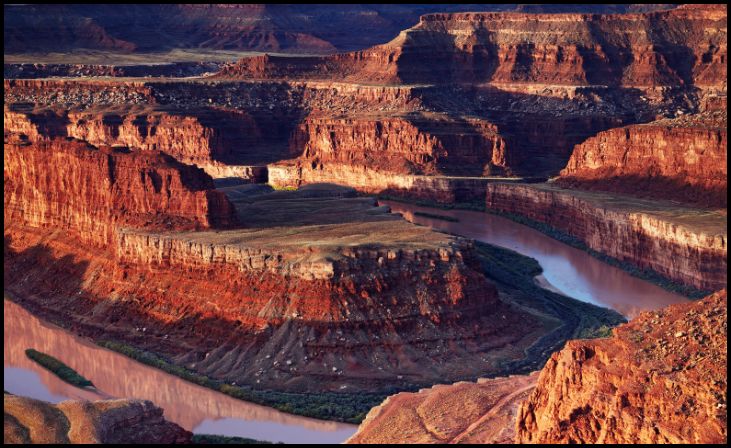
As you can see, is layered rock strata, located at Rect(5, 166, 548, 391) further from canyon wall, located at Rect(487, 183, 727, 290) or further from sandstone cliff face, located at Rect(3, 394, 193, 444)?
canyon wall, located at Rect(487, 183, 727, 290)

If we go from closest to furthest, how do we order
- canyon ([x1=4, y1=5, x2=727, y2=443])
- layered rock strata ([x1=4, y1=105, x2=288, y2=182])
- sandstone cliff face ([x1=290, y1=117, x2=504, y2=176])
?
canyon ([x1=4, y1=5, x2=727, y2=443]), sandstone cliff face ([x1=290, y1=117, x2=504, y2=176]), layered rock strata ([x1=4, y1=105, x2=288, y2=182])

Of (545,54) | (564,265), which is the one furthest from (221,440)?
(545,54)

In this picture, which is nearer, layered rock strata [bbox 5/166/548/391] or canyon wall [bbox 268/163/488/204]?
layered rock strata [bbox 5/166/548/391]

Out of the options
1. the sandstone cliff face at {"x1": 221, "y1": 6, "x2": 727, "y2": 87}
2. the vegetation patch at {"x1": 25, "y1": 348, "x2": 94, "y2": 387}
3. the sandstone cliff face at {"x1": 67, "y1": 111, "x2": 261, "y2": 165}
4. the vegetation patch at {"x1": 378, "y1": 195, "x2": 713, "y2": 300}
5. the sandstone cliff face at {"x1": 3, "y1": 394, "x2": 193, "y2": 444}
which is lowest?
the vegetation patch at {"x1": 25, "y1": 348, "x2": 94, "y2": 387}

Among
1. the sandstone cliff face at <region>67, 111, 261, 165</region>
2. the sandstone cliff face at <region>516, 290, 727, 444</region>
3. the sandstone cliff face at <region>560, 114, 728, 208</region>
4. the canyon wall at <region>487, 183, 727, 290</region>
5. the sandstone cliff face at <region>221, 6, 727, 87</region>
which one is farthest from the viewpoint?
the sandstone cliff face at <region>221, 6, 727, 87</region>

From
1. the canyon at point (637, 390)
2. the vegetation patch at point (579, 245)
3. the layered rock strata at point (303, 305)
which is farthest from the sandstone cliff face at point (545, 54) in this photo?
the canyon at point (637, 390)

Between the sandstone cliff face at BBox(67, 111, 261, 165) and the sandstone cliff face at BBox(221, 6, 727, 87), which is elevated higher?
the sandstone cliff face at BBox(221, 6, 727, 87)

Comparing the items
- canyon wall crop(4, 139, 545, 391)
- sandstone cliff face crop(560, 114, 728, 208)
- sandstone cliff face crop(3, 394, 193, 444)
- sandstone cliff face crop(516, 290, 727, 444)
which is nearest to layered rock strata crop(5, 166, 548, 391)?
canyon wall crop(4, 139, 545, 391)
